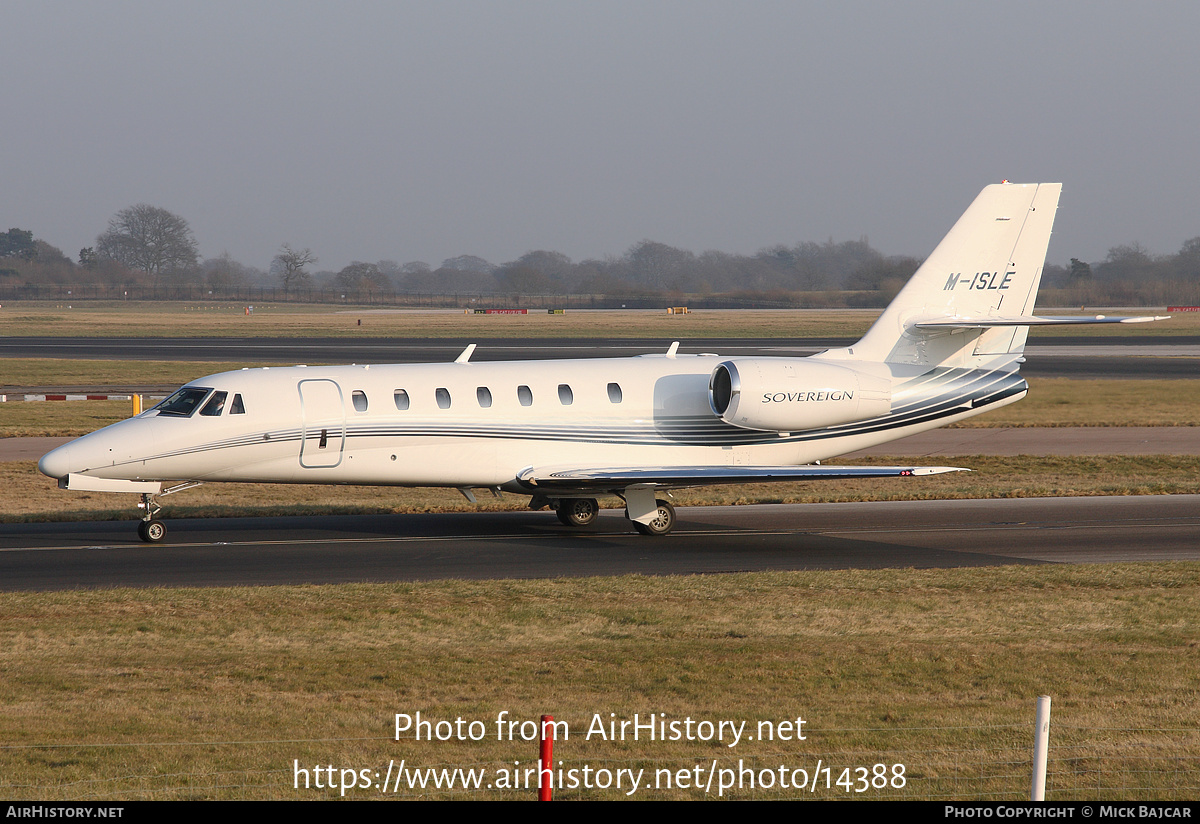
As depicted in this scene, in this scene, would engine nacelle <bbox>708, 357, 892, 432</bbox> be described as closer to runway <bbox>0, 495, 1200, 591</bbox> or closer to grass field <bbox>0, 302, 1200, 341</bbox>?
runway <bbox>0, 495, 1200, 591</bbox>

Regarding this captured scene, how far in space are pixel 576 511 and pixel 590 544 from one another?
186 cm

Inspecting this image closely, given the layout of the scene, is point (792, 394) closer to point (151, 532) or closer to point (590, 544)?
point (590, 544)

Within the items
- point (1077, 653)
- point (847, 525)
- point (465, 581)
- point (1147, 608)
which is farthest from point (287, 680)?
point (847, 525)

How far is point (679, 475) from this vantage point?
20.5m

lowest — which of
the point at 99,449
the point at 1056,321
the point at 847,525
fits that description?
the point at 847,525

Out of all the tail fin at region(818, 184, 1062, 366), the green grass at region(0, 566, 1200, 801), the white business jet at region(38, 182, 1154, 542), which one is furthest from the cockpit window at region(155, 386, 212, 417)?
the tail fin at region(818, 184, 1062, 366)

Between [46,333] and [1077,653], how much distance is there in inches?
3527

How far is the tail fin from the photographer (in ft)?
76.5

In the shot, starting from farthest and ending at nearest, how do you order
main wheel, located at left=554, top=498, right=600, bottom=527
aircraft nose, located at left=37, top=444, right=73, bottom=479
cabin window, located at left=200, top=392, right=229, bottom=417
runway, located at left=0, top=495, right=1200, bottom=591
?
main wheel, located at left=554, top=498, right=600, bottom=527
cabin window, located at left=200, top=392, right=229, bottom=417
aircraft nose, located at left=37, top=444, right=73, bottom=479
runway, located at left=0, top=495, right=1200, bottom=591

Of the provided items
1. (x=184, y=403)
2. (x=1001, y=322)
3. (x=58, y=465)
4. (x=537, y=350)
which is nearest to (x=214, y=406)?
(x=184, y=403)

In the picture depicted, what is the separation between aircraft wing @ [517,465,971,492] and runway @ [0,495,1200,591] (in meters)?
1.10

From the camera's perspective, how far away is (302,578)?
57.1 feet

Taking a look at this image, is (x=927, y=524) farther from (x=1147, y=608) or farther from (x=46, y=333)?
(x=46, y=333)

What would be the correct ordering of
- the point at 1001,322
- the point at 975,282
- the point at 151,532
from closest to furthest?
1. the point at 151,532
2. the point at 1001,322
3. the point at 975,282
